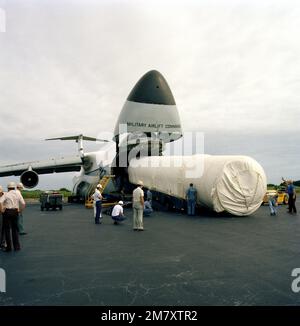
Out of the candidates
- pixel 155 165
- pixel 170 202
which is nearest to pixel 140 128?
pixel 155 165

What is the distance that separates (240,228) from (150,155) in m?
11.1

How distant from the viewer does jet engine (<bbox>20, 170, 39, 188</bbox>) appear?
2269cm

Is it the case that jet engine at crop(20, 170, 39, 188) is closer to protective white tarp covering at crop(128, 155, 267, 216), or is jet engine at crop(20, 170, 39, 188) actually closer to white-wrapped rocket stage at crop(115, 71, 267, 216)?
white-wrapped rocket stage at crop(115, 71, 267, 216)

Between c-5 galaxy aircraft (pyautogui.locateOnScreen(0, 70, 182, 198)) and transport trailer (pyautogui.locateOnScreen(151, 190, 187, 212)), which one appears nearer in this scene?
transport trailer (pyautogui.locateOnScreen(151, 190, 187, 212))

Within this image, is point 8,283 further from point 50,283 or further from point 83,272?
point 83,272

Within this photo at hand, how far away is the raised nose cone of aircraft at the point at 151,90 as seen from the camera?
18453 mm

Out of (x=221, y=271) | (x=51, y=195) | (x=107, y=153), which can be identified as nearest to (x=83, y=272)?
(x=221, y=271)

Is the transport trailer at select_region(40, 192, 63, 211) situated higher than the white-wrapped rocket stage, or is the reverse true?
the white-wrapped rocket stage

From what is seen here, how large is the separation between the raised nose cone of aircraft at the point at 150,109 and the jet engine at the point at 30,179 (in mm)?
8158

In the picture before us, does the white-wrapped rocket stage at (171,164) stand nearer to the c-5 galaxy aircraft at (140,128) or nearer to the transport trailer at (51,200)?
the c-5 galaxy aircraft at (140,128)

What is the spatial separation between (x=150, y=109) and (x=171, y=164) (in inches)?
173

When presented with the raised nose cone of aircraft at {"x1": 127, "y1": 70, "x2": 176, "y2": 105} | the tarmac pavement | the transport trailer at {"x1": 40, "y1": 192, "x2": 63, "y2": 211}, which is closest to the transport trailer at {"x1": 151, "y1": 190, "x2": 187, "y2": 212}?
the raised nose cone of aircraft at {"x1": 127, "y1": 70, "x2": 176, "y2": 105}

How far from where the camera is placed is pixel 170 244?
765 cm

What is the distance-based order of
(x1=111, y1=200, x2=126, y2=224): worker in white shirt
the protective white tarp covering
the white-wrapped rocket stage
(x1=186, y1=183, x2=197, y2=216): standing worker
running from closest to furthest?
(x1=111, y1=200, x2=126, y2=224): worker in white shirt
the protective white tarp covering
the white-wrapped rocket stage
(x1=186, y1=183, x2=197, y2=216): standing worker
